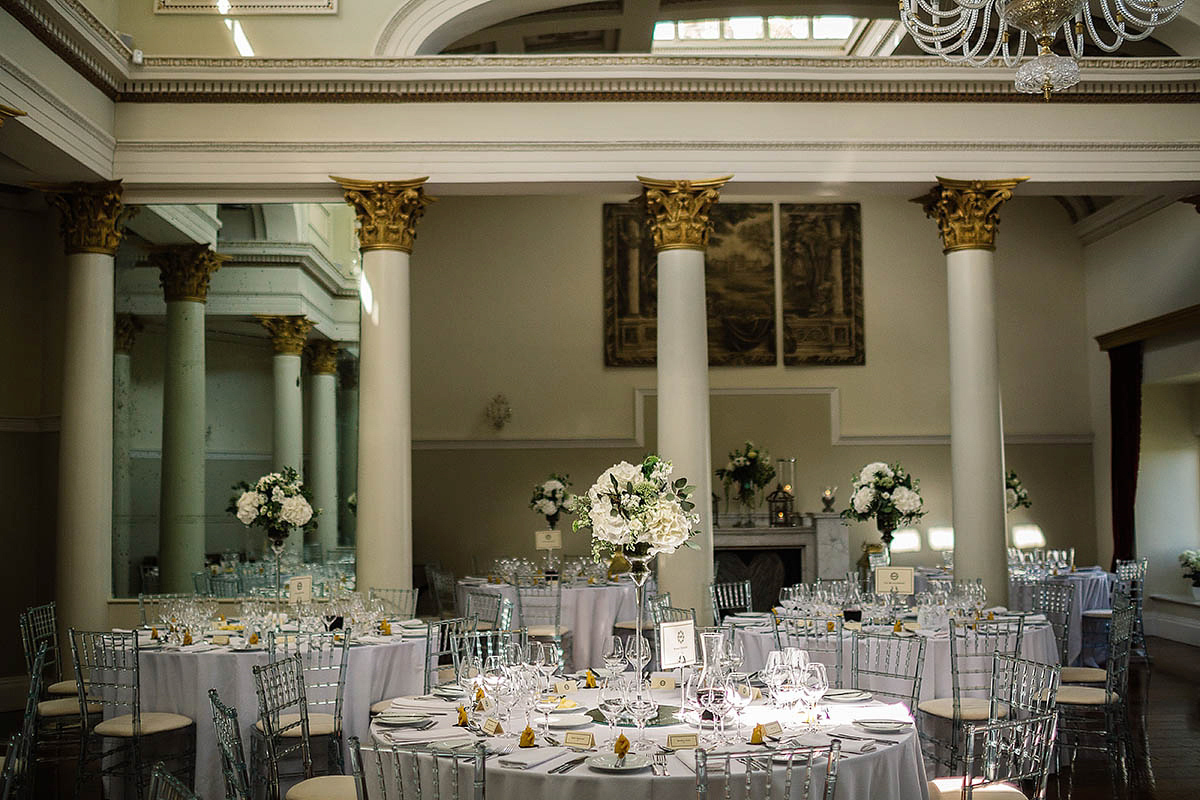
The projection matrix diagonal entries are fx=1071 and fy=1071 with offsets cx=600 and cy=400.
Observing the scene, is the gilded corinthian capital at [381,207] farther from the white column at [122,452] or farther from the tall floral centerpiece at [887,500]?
the tall floral centerpiece at [887,500]

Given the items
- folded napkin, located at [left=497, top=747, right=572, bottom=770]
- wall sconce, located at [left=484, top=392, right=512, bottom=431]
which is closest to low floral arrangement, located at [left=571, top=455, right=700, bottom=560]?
folded napkin, located at [left=497, top=747, right=572, bottom=770]

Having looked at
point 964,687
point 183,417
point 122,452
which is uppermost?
point 183,417

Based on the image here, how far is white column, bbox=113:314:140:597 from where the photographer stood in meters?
11.1

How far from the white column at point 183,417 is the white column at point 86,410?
1.72 metres

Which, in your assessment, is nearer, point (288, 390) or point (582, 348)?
point (288, 390)

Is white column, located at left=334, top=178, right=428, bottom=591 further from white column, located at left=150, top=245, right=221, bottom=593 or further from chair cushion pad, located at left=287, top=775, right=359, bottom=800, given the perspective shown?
chair cushion pad, located at left=287, top=775, right=359, bottom=800

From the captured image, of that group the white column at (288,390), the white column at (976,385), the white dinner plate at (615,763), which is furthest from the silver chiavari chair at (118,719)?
the white column at (976,385)

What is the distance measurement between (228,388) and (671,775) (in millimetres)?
11687

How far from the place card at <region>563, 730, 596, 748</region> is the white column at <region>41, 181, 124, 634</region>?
6201mm

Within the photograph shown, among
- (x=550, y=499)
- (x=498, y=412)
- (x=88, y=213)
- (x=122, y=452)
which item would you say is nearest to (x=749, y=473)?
(x=550, y=499)

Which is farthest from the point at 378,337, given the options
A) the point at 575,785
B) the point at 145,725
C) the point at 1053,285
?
the point at 1053,285

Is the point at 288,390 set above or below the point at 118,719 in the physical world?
above

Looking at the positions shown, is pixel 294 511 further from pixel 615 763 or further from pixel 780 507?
pixel 780 507

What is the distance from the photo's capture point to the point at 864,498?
349 inches
